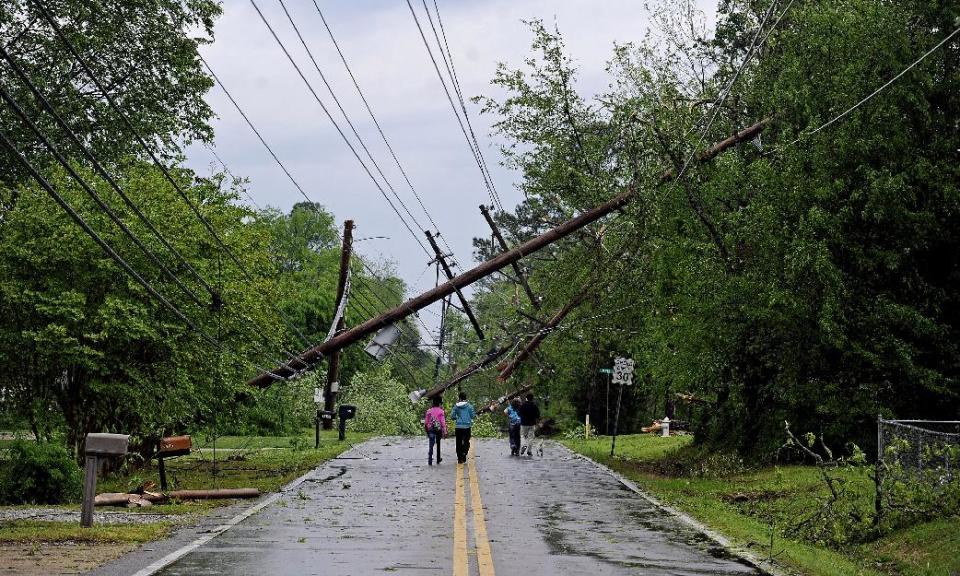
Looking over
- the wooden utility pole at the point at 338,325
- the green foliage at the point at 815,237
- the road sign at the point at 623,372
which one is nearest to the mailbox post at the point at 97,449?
the green foliage at the point at 815,237

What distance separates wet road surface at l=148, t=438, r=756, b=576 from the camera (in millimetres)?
12398

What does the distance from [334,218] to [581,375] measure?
1778 inches

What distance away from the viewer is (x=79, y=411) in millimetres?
25531

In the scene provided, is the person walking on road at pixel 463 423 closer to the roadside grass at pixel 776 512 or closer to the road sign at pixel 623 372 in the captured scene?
the roadside grass at pixel 776 512

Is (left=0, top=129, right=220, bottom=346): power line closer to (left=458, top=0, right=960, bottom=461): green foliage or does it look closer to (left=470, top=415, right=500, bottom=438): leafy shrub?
(left=458, top=0, right=960, bottom=461): green foliage

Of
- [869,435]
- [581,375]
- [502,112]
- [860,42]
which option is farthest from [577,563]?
[581,375]

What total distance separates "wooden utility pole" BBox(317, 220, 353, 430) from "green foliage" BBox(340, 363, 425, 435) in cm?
249

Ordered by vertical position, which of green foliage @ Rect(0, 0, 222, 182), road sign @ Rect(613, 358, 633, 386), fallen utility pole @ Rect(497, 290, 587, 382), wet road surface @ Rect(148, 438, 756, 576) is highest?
green foliage @ Rect(0, 0, 222, 182)

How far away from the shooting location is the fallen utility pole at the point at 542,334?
1600 inches

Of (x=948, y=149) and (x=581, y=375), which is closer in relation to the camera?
(x=948, y=149)

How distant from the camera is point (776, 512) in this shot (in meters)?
19.4

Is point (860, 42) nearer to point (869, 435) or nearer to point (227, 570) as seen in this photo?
point (869, 435)

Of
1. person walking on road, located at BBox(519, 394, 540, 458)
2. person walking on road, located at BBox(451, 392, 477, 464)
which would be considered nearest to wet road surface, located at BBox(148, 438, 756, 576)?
person walking on road, located at BBox(451, 392, 477, 464)

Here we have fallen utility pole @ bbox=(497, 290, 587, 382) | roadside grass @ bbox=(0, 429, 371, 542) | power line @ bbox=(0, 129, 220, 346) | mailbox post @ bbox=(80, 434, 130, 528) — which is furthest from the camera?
fallen utility pole @ bbox=(497, 290, 587, 382)
